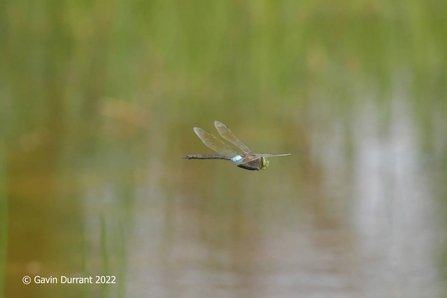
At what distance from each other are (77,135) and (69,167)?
1.10 feet

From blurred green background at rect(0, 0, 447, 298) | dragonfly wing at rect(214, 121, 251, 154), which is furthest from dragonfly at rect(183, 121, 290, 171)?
blurred green background at rect(0, 0, 447, 298)

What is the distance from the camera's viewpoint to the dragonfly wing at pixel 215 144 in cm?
174

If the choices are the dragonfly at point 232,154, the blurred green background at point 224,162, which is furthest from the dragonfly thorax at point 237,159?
the blurred green background at point 224,162

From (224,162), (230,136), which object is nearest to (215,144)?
(230,136)

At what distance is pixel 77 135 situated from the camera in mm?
2803

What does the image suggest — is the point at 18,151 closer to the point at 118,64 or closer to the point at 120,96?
the point at 120,96

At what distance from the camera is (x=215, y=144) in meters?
1.77

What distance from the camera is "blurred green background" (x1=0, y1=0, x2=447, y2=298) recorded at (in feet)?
6.20

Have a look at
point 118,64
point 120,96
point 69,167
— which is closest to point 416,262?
point 69,167

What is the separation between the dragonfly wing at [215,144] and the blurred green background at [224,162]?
11.8 inches

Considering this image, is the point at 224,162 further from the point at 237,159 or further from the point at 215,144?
the point at 237,159

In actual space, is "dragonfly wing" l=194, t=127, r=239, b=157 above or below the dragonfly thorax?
above

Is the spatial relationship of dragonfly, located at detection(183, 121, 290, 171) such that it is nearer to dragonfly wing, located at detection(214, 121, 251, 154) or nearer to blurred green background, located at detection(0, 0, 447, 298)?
dragonfly wing, located at detection(214, 121, 251, 154)

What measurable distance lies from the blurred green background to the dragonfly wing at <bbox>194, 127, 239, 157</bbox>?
0.99ft
